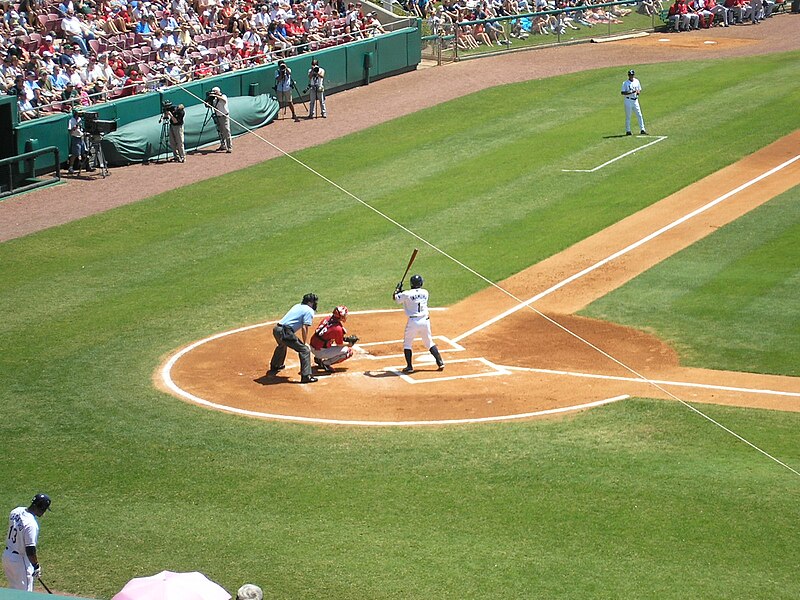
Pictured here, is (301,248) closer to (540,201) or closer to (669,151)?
(540,201)

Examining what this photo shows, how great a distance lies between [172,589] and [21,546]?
10.4 feet

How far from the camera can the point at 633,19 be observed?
176 feet

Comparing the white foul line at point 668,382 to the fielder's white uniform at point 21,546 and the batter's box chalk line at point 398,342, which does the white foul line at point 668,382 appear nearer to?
the batter's box chalk line at point 398,342

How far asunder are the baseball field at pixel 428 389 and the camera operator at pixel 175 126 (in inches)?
78.5

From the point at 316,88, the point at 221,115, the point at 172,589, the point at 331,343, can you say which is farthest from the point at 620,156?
the point at 172,589

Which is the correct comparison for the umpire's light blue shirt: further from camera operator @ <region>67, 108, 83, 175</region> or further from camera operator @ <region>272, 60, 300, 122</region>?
camera operator @ <region>272, 60, 300, 122</region>

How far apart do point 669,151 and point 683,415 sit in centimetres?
1741

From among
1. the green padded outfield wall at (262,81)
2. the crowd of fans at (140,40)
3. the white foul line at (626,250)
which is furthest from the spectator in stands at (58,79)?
the white foul line at (626,250)

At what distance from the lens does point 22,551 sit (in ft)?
37.8

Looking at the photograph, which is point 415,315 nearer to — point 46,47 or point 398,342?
point 398,342

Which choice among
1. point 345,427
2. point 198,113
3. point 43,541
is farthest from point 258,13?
point 43,541

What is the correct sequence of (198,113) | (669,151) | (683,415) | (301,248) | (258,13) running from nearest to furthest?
1. (683,415)
2. (301,248)
3. (669,151)
4. (198,113)
5. (258,13)

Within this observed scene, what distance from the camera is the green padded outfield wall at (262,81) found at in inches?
1231

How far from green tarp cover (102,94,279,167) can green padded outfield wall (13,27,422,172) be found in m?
0.47
